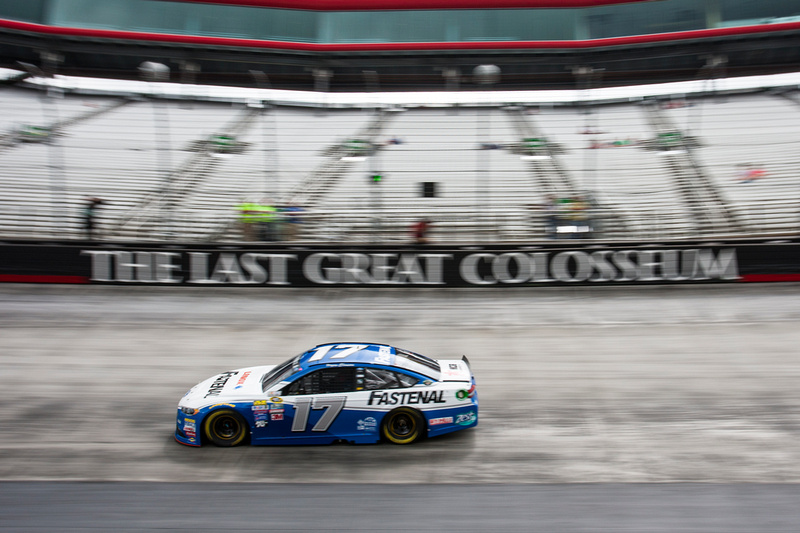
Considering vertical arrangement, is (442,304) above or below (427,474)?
above

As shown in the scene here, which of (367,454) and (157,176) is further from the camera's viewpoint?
(157,176)

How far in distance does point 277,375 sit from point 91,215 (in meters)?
10.8

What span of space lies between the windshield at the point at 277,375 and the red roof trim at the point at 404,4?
2161cm

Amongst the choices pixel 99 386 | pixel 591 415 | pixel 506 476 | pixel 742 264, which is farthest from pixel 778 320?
pixel 99 386

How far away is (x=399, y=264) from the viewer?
1565cm

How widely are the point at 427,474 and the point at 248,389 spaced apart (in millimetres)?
2298

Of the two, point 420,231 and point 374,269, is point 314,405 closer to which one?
point 374,269

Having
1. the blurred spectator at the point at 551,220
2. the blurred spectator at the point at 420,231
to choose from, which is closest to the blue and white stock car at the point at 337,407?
the blurred spectator at the point at 420,231

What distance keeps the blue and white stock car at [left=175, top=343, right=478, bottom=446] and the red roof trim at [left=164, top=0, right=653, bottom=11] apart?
21.9 meters

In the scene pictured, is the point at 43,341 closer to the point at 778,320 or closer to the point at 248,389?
the point at 248,389

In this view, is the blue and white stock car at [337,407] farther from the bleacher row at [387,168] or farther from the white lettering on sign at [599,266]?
Result: the bleacher row at [387,168]

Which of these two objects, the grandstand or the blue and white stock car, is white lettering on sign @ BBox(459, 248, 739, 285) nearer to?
the grandstand

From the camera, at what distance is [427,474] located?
745cm

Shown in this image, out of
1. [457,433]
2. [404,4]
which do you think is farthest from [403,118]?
[457,433]
